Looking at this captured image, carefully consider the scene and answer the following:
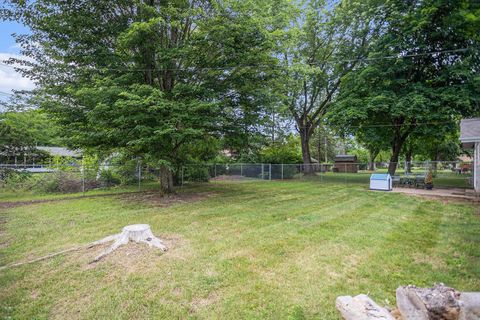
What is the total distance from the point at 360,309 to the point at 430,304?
0.64 m

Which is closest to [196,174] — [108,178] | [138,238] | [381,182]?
[108,178]

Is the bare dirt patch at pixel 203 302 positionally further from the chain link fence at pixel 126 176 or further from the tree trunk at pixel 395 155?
the tree trunk at pixel 395 155

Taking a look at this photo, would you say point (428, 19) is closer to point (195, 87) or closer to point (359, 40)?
point (359, 40)

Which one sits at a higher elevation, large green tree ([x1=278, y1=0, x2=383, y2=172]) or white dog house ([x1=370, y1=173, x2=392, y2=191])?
large green tree ([x1=278, y1=0, x2=383, y2=172])

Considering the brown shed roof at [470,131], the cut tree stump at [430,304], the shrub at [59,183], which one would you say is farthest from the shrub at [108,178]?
the brown shed roof at [470,131]

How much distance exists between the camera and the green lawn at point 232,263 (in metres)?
2.84

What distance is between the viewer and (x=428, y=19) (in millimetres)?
12609

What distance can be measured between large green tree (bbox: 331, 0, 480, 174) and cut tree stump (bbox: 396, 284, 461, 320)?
12996 mm

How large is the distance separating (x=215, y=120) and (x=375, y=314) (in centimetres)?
755

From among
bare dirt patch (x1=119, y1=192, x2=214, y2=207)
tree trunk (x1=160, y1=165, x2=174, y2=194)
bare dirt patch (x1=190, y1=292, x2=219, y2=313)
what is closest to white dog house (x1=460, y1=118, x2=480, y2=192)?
bare dirt patch (x1=119, y1=192, x2=214, y2=207)

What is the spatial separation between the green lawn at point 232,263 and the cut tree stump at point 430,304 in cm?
45

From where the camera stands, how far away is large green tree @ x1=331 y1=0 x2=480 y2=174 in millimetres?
12742

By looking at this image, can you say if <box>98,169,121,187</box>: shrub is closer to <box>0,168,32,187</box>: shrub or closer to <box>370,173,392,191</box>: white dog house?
<box>0,168,32,187</box>: shrub

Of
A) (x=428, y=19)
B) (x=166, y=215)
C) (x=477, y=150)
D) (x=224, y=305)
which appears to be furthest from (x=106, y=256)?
(x=428, y=19)
